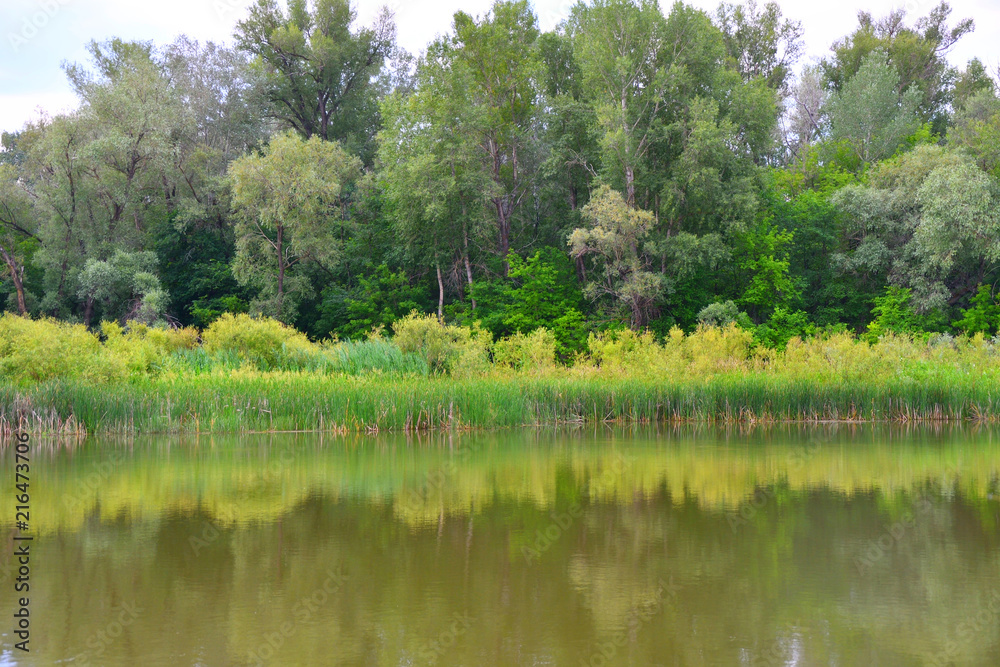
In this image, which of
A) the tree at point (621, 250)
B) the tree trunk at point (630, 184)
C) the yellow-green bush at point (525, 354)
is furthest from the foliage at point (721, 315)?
the yellow-green bush at point (525, 354)

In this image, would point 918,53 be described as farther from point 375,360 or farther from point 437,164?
point 375,360

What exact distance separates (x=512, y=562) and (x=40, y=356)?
15974 mm

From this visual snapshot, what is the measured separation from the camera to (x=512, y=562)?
25.1ft

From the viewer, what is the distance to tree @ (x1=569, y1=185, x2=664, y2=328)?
36.0 meters

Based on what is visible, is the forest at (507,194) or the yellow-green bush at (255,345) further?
the forest at (507,194)

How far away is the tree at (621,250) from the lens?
36.0 metres

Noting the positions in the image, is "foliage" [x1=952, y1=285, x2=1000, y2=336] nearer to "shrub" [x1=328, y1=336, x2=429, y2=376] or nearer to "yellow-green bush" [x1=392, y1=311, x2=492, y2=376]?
"yellow-green bush" [x1=392, y1=311, x2=492, y2=376]

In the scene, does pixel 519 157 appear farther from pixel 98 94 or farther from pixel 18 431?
pixel 18 431

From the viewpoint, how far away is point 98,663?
5.25m

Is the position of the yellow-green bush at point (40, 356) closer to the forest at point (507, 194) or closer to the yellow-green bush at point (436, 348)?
the yellow-green bush at point (436, 348)

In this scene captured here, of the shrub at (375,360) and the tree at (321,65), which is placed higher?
the tree at (321,65)

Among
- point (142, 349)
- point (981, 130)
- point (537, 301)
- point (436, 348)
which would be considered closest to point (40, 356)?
point (142, 349)

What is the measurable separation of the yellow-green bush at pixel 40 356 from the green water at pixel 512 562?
642 cm

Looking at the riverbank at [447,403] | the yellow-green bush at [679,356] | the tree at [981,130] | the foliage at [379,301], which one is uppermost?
the tree at [981,130]
